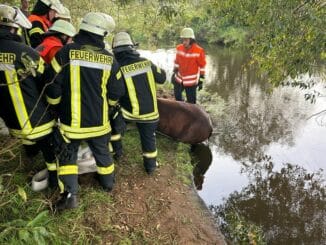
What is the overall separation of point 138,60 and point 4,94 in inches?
59.6

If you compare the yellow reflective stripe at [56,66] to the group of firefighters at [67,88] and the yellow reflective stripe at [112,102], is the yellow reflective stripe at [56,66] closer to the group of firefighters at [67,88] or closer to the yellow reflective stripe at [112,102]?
the group of firefighters at [67,88]

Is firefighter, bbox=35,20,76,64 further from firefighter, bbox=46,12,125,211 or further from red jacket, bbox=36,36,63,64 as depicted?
firefighter, bbox=46,12,125,211

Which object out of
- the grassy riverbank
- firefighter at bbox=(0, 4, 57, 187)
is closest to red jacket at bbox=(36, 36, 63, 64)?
firefighter at bbox=(0, 4, 57, 187)

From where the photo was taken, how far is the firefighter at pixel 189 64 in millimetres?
6492

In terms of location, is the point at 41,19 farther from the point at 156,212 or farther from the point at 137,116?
the point at 156,212

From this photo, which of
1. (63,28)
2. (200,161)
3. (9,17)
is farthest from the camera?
(200,161)

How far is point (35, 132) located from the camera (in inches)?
124

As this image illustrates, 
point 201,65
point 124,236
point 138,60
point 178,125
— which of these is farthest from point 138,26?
point 124,236

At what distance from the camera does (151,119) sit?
161 inches

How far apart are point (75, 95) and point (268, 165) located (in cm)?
425

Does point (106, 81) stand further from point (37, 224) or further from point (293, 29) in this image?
point (293, 29)

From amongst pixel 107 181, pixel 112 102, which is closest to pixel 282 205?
pixel 107 181

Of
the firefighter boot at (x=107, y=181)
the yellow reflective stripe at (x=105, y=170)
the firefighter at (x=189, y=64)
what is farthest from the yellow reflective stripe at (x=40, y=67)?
the firefighter at (x=189, y=64)

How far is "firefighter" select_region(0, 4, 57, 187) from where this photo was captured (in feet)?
9.37
